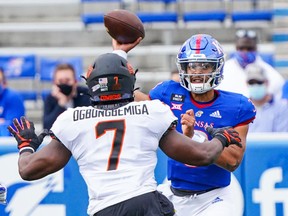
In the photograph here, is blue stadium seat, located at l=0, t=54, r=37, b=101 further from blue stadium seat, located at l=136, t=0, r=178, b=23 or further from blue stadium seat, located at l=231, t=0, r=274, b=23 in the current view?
blue stadium seat, located at l=231, t=0, r=274, b=23

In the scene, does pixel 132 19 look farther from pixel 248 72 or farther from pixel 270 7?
pixel 270 7

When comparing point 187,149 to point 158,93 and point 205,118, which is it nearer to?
point 205,118

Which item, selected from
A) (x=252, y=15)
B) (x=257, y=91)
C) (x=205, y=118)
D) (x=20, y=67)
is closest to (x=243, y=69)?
(x=257, y=91)

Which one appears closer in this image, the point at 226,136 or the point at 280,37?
the point at 226,136

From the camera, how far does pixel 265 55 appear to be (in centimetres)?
1078

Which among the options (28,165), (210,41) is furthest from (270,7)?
(28,165)

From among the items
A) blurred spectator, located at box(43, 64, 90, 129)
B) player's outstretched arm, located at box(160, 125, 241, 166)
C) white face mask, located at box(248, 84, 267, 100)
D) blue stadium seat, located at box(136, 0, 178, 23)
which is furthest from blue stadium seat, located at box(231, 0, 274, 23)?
player's outstretched arm, located at box(160, 125, 241, 166)

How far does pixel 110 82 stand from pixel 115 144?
0.98 ft

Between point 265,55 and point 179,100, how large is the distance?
607 centimetres

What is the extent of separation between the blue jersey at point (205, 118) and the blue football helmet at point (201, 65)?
103 mm

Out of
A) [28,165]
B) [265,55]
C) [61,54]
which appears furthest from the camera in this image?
[61,54]

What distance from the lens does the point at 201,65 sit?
4.83 meters

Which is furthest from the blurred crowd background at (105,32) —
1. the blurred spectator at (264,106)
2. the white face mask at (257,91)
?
the white face mask at (257,91)

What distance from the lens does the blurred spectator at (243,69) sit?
781 centimetres
